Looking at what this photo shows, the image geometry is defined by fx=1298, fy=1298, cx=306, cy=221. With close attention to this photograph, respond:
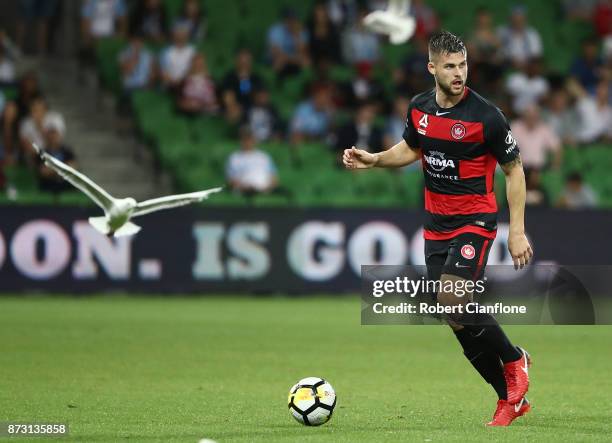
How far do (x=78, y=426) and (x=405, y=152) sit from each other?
2.70m

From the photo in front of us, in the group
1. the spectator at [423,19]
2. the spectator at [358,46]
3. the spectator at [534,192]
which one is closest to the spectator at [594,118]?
the spectator at [534,192]

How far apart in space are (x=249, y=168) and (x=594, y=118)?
627cm

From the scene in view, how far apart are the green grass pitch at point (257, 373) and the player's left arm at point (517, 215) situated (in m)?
1.05

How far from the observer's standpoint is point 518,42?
74.1ft

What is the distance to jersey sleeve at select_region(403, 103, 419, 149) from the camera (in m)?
8.32

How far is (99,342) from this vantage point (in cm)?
1311

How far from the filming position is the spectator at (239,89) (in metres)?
20.3

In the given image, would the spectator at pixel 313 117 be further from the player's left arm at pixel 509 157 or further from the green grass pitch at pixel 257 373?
the player's left arm at pixel 509 157

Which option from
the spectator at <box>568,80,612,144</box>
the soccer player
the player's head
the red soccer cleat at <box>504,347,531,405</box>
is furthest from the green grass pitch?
the spectator at <box>568,80,612,144</box>

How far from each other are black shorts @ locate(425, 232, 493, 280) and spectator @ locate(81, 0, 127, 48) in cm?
1422

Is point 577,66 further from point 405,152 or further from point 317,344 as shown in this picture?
point 405,152

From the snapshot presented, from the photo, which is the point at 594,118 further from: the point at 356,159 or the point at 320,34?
the point at 356,159

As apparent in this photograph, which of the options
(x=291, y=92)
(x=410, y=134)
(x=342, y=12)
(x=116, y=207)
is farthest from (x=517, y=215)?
(x=342, y=12)

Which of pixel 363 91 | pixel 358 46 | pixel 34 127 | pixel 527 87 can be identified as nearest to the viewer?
pixel 34 127
